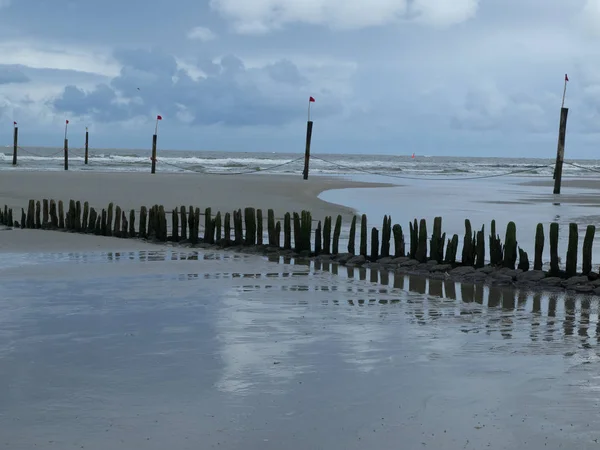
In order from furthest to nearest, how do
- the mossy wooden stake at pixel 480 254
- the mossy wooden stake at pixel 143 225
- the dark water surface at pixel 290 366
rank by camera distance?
the mossy wooden stake at pixel 143 225, the mossy wooden stake at pixel 480 254, the dark water surface at pixel 290 366

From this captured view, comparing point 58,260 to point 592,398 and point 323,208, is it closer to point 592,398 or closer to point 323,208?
point 592,398

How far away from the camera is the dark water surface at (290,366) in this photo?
516cm

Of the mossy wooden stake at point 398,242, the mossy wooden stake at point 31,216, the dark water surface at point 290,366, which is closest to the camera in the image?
the dark water surface at point 290,366

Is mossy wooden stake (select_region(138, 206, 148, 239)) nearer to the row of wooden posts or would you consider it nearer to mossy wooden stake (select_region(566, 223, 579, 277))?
the row of wooden posts

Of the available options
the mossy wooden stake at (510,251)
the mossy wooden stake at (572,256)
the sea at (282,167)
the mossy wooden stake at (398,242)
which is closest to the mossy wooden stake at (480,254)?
the mossy wooden stake at (510,251)

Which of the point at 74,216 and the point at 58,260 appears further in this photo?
the point at 74,216

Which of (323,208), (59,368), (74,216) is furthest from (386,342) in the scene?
(323,208)

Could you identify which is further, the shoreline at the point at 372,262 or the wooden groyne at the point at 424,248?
the wooden groyne at the point at 424,248

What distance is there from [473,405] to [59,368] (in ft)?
10.5

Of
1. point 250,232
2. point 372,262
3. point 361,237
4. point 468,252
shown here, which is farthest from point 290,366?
point 250,232

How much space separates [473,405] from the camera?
5.73m

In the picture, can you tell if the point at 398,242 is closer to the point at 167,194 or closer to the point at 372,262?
the point at 372,262

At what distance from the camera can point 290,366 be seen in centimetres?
669

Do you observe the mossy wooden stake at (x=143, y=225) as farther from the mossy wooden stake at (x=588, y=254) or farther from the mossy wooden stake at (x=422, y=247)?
the mossy wooden stake at (x=588, y=254)
